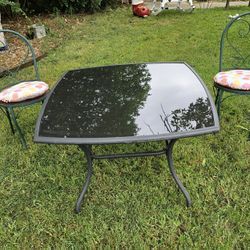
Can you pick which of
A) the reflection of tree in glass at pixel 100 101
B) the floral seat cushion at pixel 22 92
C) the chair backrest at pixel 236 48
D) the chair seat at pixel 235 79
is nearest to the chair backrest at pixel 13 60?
the floral seat cushion at pixel 22 92

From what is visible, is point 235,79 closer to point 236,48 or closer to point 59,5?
point 236,48

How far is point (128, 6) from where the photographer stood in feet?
22.9

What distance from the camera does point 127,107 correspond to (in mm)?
1699

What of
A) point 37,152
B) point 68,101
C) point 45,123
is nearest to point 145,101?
point 68,101

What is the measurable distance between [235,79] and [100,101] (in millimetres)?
952

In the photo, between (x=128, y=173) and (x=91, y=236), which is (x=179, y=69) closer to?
(x=128, y=173)

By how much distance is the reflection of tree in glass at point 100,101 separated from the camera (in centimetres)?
153

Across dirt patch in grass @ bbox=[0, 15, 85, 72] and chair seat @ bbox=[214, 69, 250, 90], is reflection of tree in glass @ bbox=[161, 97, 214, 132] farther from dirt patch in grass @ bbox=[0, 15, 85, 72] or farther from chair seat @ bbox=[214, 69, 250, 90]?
dirt patch in grass @ bbox=[0, 15, 85, 72]

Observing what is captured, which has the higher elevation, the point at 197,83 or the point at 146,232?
the point at 197,83

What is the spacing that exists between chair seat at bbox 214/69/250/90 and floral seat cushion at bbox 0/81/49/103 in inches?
50.4

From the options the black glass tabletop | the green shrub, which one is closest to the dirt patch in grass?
the green shrub

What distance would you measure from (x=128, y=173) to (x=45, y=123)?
2.32 feet

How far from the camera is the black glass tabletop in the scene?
1.46 meters

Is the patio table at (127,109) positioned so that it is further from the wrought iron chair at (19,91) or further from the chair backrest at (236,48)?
the chair backrest at (236,48)
